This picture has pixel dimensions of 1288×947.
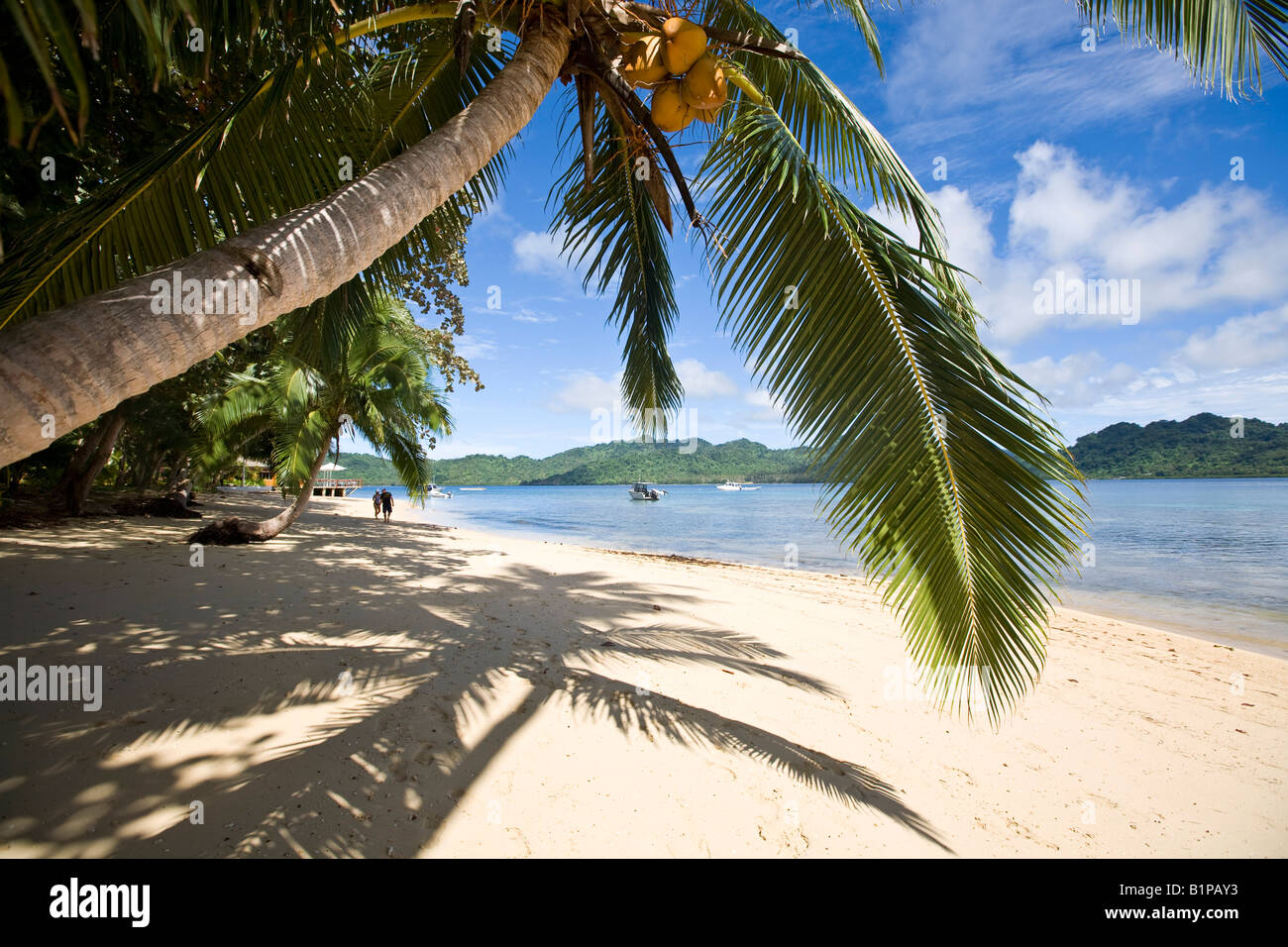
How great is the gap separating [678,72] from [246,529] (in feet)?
34.0

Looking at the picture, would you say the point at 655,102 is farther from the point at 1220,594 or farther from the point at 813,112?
the point at 1220,594

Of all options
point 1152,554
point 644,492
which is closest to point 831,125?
point 1152,554

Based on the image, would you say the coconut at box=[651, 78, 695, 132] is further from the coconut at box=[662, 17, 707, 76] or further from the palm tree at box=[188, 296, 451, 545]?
the palm tree at box=[188, 296, 451, 545]

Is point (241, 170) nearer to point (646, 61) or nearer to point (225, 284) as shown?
point (225, 284)

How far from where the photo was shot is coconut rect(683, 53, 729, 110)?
2184 mm

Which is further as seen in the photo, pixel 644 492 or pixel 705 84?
pixel 644 492

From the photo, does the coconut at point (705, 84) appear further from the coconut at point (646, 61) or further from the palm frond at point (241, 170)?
the palm frond at point (241, 170)

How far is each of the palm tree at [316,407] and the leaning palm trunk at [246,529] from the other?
1 cm

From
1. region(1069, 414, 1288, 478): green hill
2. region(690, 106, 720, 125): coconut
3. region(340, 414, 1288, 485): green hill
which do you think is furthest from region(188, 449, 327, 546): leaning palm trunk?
region(1069, 414, 1288, 478): green hill

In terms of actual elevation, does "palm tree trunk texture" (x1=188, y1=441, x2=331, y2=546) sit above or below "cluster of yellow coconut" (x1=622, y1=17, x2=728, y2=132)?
below

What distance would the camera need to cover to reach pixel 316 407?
10453mm

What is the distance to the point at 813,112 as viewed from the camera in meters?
3.72

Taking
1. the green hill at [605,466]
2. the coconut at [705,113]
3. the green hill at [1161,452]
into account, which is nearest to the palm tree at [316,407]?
the coconut at [705,113]
